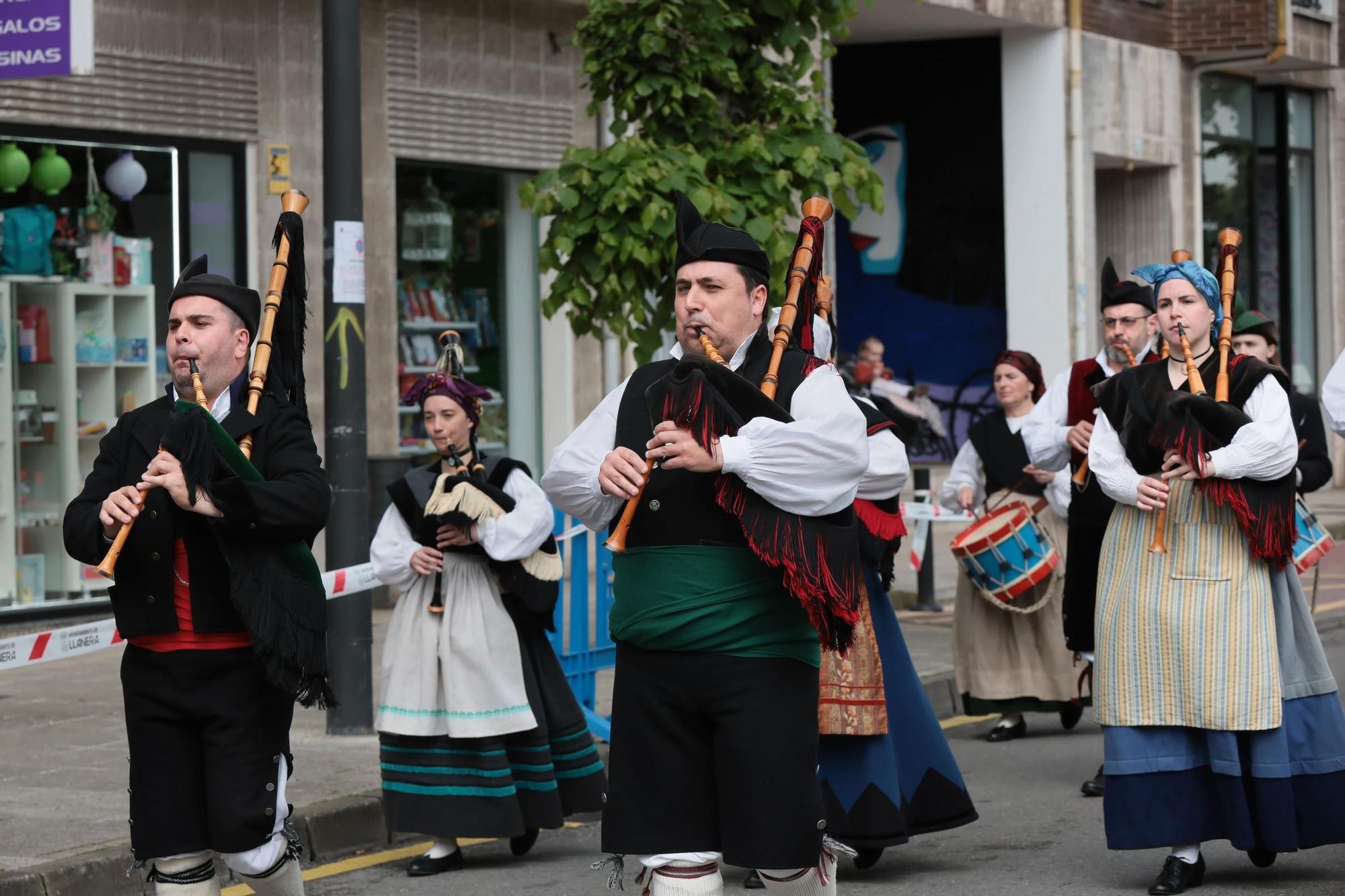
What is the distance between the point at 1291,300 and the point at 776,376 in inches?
894

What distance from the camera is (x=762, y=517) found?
16.1ft

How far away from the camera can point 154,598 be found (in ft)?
16.9

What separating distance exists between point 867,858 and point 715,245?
2879 millimetres

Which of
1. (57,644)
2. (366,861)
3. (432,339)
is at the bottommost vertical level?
(366,861)

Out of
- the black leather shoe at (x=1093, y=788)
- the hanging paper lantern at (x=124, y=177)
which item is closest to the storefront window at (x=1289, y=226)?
the hanging paper lantern at (x=124, y=177)

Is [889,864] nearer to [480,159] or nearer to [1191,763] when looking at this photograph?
[1191,763]

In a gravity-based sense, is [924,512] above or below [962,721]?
above

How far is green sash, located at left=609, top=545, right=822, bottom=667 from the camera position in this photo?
196 inches

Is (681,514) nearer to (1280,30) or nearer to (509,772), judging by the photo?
(509,772)

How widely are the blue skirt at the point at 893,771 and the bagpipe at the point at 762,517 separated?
190cm

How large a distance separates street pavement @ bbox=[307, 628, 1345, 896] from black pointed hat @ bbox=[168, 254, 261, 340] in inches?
97.8

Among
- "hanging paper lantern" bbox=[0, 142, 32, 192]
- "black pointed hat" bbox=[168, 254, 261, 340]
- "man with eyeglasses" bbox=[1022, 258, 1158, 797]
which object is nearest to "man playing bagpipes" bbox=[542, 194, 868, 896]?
"black pointed hat" bbox=[168, 254, 261, 340]

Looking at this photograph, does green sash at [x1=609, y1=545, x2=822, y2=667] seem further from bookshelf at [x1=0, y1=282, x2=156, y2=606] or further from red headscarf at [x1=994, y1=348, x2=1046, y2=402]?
bookshelf at [x1=0, y1=282, x2=156, y2=606]

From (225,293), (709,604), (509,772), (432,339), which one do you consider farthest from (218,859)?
(432,339)
